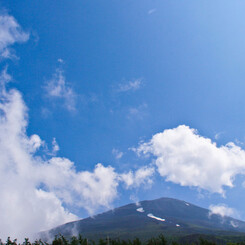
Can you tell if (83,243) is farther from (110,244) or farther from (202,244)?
(202,244)

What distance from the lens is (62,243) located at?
115 ft

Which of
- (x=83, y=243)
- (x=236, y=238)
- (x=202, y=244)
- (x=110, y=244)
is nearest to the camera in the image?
(x=202, y=244)

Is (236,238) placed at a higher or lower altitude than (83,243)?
lower

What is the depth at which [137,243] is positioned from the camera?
→ 36.7 m

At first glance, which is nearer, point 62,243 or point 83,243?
point 62,243

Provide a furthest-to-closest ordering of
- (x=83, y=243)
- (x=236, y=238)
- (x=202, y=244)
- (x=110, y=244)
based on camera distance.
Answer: (x=236, y=238), (x=110, y=244), (x=83, y=243), (x=202, y=244)

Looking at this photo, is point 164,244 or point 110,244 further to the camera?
point 110,244

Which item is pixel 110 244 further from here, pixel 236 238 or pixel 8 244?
pixel 236 238

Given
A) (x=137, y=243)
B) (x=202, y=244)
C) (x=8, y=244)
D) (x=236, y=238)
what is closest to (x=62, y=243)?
(x=8, y=244)

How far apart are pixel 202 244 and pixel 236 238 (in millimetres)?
191038

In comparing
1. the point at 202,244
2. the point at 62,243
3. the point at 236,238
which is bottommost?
the point at 236,238

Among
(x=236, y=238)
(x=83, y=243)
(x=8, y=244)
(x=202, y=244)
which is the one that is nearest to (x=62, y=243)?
(x=83, y=243)

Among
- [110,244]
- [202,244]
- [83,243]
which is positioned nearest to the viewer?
[202,244]

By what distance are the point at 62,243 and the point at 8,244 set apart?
8.75 metres
